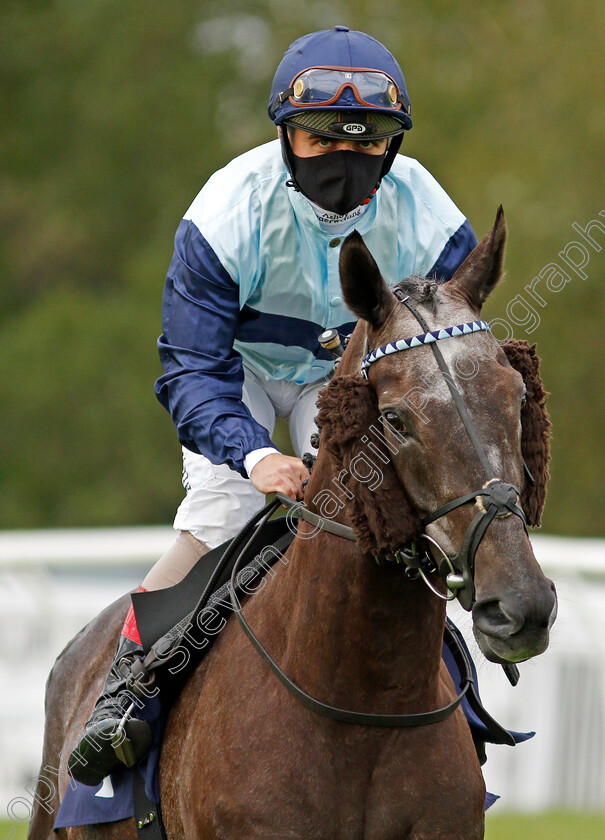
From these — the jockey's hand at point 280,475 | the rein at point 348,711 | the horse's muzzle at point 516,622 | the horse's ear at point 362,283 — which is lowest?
the rein at point 348,711

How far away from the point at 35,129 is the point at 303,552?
69.7 feet

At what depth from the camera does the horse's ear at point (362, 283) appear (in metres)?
3.41

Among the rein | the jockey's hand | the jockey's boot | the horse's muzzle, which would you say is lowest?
the jockey's boot

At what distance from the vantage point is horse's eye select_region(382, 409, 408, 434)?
326 centimetres

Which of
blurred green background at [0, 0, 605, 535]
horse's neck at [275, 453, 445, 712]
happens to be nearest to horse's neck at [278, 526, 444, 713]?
horse's neck at [275, 453, 445, 712]

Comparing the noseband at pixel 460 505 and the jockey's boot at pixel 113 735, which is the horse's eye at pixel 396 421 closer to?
the noseband at pixel 460 505

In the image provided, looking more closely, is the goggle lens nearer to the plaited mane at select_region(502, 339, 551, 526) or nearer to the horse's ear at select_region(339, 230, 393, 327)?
the horse's ear at select_region(339, 230, 393, 327)

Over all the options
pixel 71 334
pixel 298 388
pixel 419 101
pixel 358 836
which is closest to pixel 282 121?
pixel 298 388

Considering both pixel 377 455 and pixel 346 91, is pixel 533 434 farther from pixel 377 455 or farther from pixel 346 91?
pixel 346 91

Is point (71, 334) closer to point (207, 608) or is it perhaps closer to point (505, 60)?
point (505, 60)

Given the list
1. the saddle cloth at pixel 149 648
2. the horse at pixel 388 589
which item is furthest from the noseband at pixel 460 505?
the saddle cloth at pixel 149 648

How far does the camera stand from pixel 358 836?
350 cm

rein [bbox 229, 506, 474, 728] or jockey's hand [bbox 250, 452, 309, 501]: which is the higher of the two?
jockey's hand [bbox 250, 452, 309, 501]

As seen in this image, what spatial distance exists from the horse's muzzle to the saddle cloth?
1123 mm
